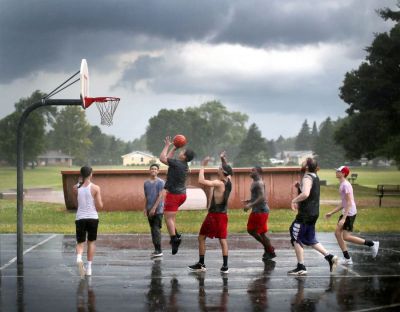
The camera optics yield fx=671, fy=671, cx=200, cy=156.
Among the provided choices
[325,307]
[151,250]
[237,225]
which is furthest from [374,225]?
[325,307]

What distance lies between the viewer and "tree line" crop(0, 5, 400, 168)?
51.4m

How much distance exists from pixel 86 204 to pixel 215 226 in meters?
2.26

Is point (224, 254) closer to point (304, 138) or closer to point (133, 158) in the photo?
point (133, 158)

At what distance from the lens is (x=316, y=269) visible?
40.2 ft

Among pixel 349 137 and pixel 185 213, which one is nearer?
pixel 185 213

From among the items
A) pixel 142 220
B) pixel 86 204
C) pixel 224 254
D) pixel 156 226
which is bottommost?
pixel 142 220

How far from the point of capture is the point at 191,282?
1080 centimetres

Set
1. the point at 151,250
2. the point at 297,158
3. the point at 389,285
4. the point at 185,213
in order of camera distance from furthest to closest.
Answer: the point at 297,158 < the point at 185,213 < the point at 151,250 < the point at 389,285

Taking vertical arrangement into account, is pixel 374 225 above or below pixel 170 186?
below

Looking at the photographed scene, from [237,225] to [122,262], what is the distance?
916 centimetres

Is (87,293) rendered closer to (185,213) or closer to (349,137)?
(185,213)

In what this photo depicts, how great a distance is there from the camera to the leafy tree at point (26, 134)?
232 feet

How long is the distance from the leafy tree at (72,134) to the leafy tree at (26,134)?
19296 millimetres

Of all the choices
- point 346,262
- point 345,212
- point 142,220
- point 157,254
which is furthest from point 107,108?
point 142,220
